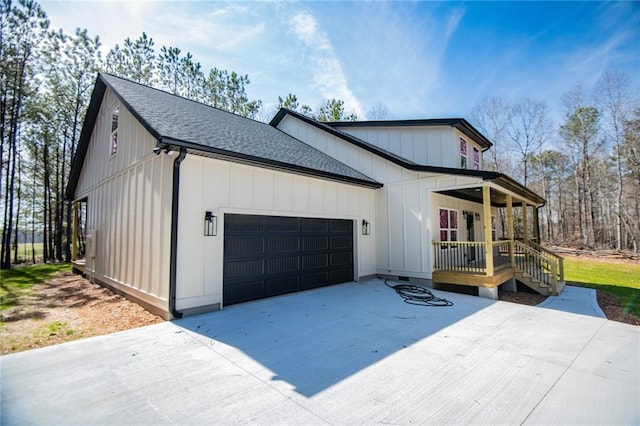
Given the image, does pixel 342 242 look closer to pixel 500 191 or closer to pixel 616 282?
pixel 500 191

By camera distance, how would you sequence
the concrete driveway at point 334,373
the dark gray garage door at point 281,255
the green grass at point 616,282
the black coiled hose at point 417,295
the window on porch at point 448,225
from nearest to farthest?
1. the concrete driveway at point 334,373
2. the dark gray garage door at point 281,255
3. the black coiled hose at point 417,295
4. the green grass at point 616,282
5. the window on porch at point 448,225

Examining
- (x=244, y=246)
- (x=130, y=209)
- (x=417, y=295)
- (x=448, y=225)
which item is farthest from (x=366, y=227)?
(x=130, y=209)

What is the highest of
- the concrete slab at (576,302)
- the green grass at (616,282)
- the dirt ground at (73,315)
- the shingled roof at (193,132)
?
the shingled roof at (193,132)

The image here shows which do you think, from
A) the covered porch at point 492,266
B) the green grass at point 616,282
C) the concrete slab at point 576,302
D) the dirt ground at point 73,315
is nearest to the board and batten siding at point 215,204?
the dirt ground at point 73,315

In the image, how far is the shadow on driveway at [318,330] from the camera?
3447 millimetres

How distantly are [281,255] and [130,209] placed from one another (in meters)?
3.79

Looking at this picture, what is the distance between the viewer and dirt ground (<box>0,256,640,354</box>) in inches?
185

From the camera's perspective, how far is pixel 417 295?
24.1 ft

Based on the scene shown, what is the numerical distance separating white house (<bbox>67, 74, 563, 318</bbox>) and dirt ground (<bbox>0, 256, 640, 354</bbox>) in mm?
415

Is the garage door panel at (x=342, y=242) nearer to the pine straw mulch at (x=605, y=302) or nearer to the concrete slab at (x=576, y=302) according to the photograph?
the pine straw mulch at (x=605, y=302)

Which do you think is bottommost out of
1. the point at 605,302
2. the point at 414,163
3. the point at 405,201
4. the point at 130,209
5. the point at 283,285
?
the point at 605,302

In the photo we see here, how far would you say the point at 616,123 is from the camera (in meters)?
19.8

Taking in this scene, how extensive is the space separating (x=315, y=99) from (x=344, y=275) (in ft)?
56.7

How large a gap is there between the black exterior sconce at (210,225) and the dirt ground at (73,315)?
71.7 inches
